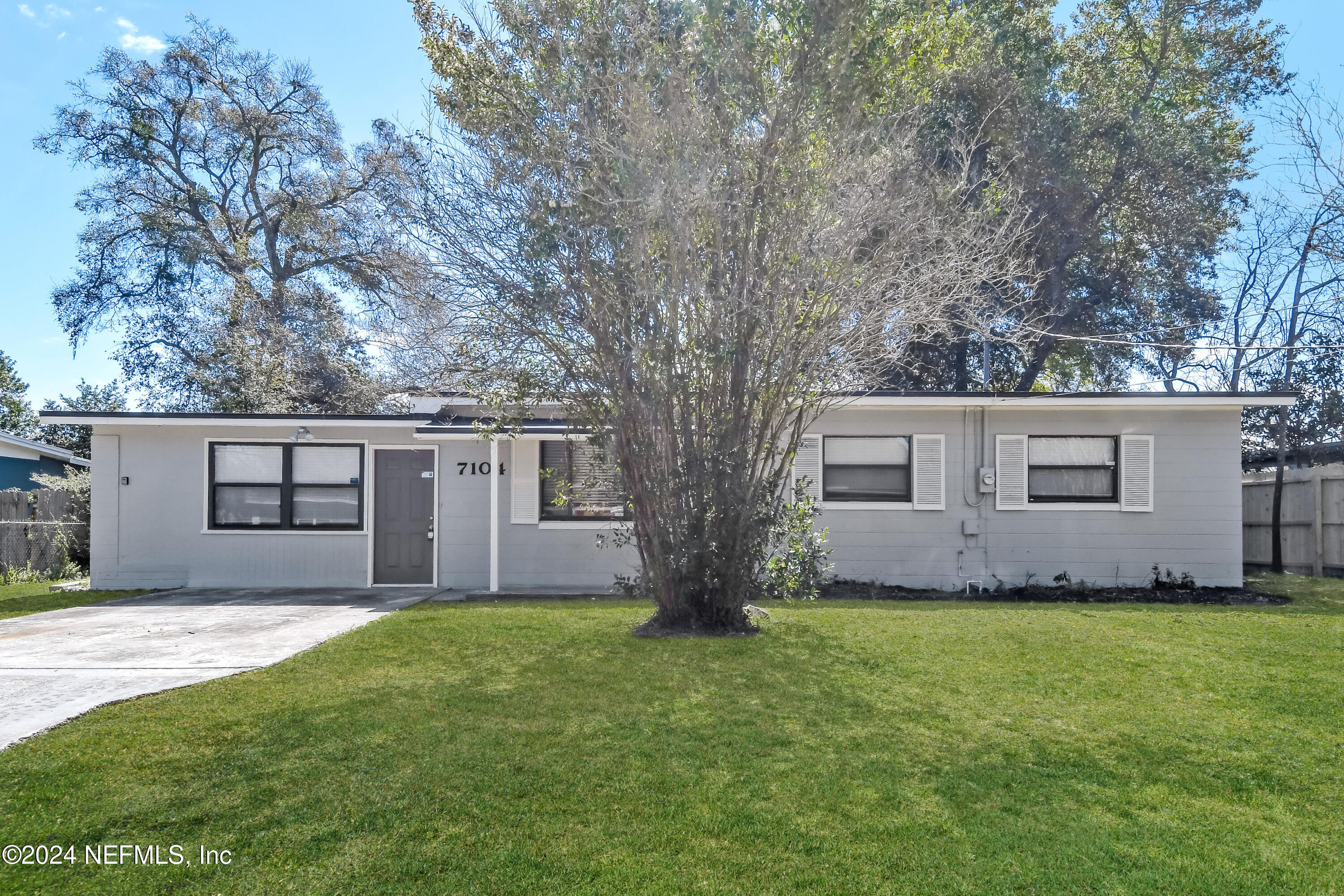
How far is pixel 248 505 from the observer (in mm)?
11758

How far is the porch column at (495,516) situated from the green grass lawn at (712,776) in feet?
14.3

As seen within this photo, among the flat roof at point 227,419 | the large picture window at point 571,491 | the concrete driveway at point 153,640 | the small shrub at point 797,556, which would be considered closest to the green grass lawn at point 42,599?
the concrete driveway at point 153,640

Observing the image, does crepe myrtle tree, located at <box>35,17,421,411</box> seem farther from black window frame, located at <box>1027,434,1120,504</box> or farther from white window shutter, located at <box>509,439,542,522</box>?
black window frame, located at <box>1027,434,1120,504</box>

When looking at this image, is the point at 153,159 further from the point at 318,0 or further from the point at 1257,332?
the point at 1257,332

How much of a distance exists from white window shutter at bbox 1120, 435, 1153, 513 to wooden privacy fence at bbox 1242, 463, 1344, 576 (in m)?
3.03

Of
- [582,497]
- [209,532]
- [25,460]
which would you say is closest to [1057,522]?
[582,497]

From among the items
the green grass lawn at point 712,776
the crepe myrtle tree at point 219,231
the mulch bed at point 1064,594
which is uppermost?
the crepe myrtle tree at point 219,231

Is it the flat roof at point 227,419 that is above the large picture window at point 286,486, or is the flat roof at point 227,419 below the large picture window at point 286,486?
above

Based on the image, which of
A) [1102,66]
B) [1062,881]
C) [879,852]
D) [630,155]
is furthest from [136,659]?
[1102,66]

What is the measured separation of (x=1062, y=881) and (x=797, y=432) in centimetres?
491

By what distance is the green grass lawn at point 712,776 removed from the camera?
2992 millimetres

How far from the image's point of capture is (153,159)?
21.9m

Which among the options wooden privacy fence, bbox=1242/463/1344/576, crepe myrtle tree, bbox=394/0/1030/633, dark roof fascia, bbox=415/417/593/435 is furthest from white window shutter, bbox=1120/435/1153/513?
dark roof fascia, bbox=415/417/593/435

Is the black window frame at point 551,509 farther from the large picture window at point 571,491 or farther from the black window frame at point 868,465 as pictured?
the black window frame at point 868,465
